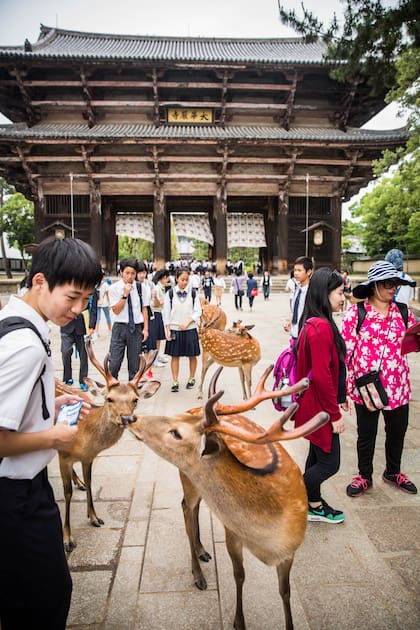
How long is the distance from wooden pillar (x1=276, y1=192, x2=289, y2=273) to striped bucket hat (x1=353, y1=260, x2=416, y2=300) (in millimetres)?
17608

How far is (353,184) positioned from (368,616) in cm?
2109

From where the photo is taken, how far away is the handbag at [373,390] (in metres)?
2.89

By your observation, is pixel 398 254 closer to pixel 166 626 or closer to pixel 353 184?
pixel 166 626

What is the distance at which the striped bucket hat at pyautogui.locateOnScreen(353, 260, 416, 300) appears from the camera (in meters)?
2.77

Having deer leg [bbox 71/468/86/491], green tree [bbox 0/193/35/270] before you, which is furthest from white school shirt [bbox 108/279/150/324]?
green tree [bbox 0/193/35/270]

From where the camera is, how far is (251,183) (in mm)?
19859

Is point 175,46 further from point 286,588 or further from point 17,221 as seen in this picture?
point 286,588

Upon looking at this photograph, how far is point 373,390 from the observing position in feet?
9.52

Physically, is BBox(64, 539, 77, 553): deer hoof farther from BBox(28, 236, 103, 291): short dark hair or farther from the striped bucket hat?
the striped bucket hat

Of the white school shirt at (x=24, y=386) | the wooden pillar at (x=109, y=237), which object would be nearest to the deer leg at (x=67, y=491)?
the white school shirt at (x=24, y=386)

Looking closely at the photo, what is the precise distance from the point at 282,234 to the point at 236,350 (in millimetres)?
15978

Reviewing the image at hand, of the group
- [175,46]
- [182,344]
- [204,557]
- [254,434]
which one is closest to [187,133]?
[175,46]

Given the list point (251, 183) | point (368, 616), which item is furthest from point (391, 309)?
point (251, 183)

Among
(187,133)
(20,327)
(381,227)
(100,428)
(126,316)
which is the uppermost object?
(187,133)
